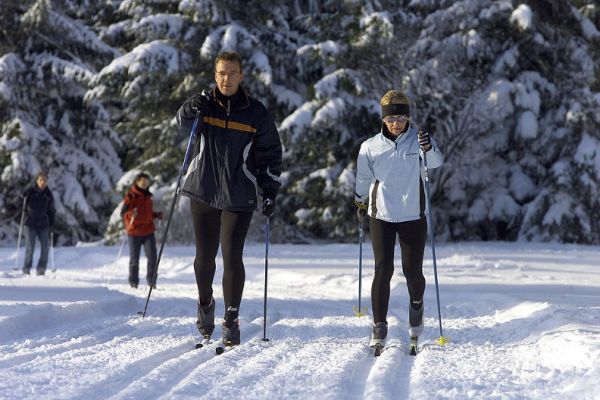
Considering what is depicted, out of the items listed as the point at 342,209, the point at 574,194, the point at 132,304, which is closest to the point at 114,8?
the point at 342,209

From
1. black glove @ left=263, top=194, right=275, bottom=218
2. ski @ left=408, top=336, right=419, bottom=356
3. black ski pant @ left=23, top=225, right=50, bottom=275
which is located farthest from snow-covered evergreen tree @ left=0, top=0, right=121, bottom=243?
ski @ left=408, top=336, right=419, bottom=356

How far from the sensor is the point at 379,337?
467 cm

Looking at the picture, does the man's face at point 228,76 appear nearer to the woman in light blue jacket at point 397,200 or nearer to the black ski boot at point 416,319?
the woman in light blue jacket at point 397,200

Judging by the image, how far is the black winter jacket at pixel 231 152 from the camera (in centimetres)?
475

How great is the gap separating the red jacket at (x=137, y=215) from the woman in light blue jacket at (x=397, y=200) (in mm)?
5138

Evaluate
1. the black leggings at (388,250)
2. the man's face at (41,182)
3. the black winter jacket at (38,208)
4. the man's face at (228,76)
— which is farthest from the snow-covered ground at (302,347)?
the man's face at (41,182)

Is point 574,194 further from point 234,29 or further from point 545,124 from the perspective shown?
point 234,29

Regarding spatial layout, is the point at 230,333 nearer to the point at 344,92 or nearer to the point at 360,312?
the point at 360,312

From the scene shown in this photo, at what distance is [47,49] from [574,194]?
48.0ft

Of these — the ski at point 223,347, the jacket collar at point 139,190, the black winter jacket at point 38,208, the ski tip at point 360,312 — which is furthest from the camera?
the black winter jacket at point 38,208

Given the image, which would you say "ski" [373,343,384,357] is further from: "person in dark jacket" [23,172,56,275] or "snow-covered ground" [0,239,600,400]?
"person in dark jacket" [23,172,56,275]

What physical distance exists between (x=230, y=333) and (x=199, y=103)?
5.01 ft

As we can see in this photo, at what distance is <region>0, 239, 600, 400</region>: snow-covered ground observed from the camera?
3516mm

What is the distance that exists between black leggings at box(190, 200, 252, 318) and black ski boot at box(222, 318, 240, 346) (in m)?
0.06
